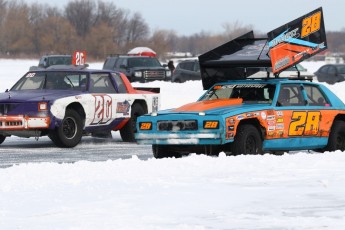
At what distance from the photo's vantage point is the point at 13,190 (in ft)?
31.9

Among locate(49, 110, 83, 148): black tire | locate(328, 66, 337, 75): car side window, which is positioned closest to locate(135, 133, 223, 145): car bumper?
locate(49, 110, 83, 148): black tire

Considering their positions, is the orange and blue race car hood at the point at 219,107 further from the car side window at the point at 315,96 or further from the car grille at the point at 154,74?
the car grille at the point at 154,74

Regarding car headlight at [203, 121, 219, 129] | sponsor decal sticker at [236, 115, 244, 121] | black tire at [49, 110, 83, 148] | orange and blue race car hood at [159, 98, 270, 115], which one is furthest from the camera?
black tire at [49, 110, 83, 148]

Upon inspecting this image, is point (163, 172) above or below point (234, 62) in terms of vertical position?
below

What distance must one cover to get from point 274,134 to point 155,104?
6.30 m

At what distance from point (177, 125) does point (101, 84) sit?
5283 millimetres

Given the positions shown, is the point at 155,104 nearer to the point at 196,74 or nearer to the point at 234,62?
the point at 234,62

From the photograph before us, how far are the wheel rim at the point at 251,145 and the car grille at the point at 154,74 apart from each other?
28.7m

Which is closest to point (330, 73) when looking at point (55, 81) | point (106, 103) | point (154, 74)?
point (154, 74)

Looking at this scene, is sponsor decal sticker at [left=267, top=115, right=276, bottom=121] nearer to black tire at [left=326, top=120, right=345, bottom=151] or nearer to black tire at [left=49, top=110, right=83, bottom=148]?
black tire at [left=326, top=120, right=345, bottom=151]

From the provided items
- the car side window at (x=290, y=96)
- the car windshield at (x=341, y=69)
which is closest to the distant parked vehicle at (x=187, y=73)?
the car windshield at (x=341, y=69)

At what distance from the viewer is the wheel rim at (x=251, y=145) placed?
13445mm

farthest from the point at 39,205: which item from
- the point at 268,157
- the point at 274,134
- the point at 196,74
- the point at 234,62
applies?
the point at 196,74

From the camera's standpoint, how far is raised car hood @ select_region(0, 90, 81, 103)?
16.9 meters
